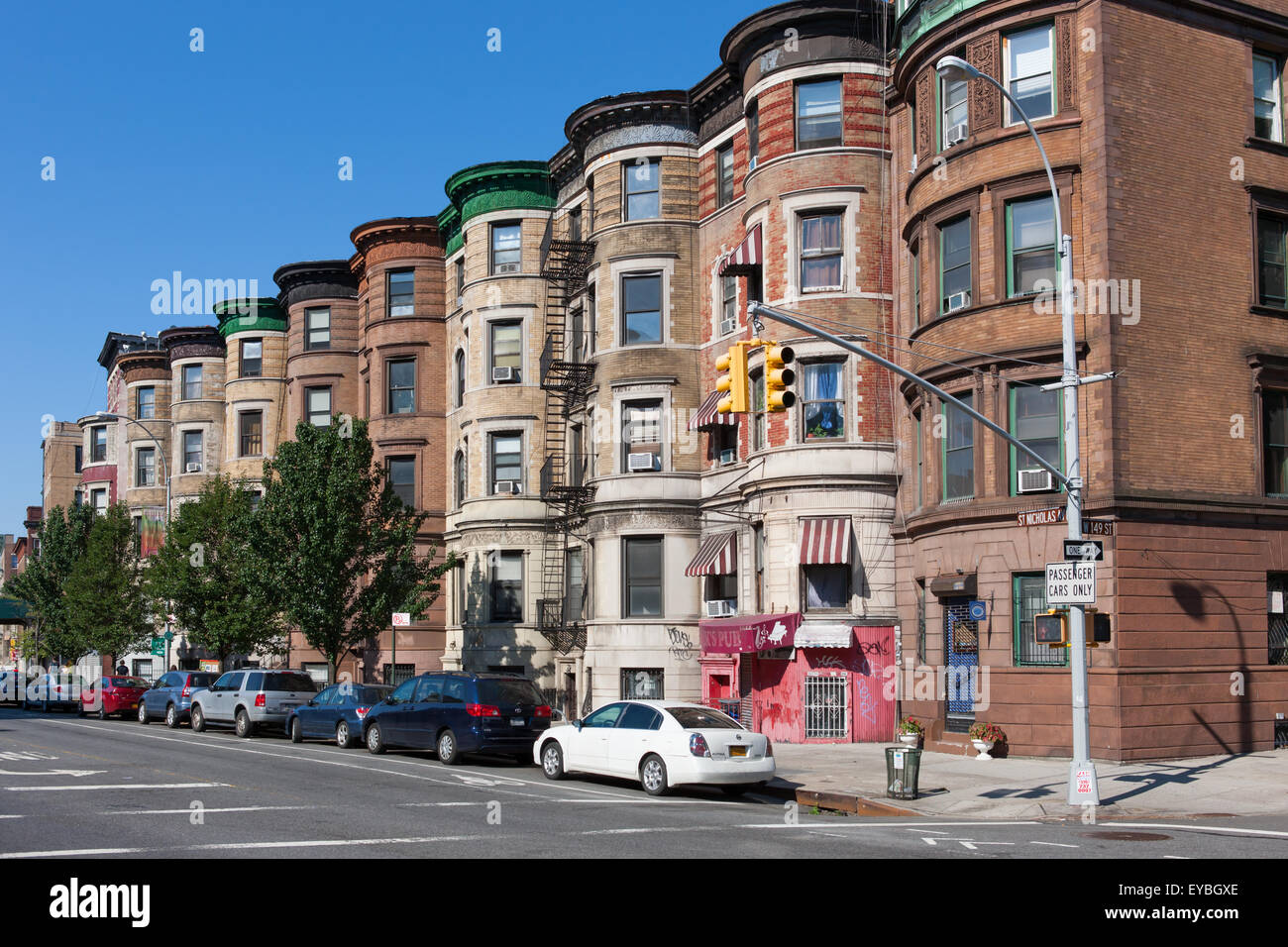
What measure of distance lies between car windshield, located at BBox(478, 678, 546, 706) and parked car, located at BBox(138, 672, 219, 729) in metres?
14.8

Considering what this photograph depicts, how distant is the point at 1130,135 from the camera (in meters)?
Answer: 24.3

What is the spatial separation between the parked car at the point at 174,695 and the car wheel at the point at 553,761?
57.7 feet

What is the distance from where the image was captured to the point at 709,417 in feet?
107

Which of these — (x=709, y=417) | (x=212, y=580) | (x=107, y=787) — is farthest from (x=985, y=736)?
(x=212, y=580)

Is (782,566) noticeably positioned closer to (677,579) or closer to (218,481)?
(677,579)

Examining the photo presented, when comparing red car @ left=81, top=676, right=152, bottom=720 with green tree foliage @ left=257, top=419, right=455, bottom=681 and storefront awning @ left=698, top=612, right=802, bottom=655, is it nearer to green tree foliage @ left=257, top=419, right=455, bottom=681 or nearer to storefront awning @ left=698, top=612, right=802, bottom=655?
green tree foliage @ left=257, top=419, right=455, bottom=681

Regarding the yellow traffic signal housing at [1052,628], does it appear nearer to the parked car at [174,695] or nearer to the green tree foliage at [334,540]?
the green tree foliage at [334,540]

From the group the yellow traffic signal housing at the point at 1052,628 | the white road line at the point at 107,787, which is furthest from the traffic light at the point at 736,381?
the white road line at the point at 107,787

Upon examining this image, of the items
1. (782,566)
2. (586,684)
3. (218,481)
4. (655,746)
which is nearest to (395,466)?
(218,481)

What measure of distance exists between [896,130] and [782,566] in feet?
33.9

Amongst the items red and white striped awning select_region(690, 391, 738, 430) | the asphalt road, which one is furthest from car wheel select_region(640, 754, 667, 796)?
red and white striped awning select_region(690, 391, 738, 430)

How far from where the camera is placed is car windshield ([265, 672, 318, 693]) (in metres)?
33.3

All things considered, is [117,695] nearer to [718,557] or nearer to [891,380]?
[718,557]

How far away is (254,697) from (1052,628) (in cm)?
2158
